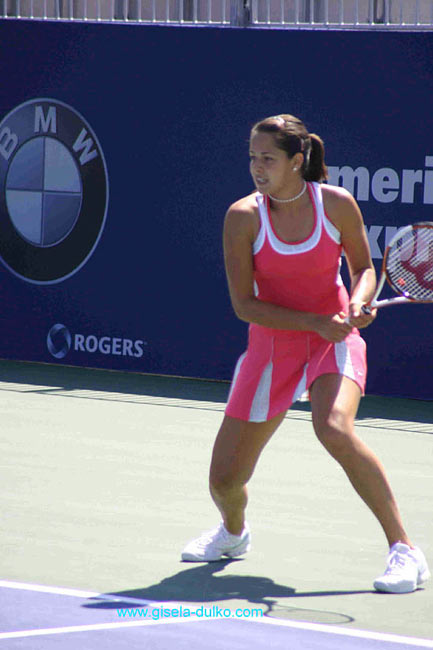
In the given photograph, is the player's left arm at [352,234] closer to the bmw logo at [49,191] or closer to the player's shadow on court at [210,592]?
the player's shadow on court at [210,592]

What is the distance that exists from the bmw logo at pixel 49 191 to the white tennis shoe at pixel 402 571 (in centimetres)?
546

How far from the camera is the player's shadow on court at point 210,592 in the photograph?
15.3 ft

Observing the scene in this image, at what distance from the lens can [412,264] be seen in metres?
5.38

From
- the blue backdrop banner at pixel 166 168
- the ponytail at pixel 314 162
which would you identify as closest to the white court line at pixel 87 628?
the ponytail at pixel 314 162

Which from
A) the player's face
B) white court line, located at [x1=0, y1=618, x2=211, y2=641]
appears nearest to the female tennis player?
the player's face

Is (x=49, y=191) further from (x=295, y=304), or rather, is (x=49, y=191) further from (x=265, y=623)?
(x=265, y=623)

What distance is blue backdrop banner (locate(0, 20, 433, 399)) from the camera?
29.6ft

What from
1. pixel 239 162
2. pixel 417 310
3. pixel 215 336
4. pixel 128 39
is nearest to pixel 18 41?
pixel 128 39

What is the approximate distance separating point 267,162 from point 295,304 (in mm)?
508

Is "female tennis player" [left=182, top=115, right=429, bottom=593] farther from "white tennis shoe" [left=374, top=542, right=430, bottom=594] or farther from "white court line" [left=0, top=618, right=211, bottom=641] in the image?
"white court line" [left=0, top=618, right=211, bottom=641]

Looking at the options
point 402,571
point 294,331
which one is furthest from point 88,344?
point 402,571

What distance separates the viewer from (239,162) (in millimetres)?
9516

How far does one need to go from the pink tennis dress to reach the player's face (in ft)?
0.38

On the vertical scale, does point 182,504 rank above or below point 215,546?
below
